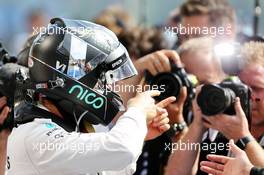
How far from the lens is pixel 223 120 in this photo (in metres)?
2.62

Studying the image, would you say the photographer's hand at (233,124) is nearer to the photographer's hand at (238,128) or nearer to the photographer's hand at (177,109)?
the photographer's hand at (238,128)

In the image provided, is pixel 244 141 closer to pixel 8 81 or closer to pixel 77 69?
pixel 77 69

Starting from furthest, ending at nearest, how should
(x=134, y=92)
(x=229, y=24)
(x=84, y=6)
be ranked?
(x=84, y=6) → (x=229, y=24) → (x=134, y=92)

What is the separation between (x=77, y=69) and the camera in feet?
7.74

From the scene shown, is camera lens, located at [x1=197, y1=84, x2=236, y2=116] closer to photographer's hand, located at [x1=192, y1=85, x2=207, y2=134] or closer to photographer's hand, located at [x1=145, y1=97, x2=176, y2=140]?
photographer's hand, located at [x1=192, y1=85, x2=207, y2=134]

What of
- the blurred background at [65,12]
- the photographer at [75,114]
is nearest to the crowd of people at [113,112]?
the photographer at [75,114]

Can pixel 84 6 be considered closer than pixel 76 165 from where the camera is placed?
No

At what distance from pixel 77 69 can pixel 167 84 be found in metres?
0.71

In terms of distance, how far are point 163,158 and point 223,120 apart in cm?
60

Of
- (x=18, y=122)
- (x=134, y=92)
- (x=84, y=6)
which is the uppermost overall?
(x=18, y=122)

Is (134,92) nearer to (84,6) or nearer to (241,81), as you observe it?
(241,81)

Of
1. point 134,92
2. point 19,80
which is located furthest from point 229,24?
point 19,80

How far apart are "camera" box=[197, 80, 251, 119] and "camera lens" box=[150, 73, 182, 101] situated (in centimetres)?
28

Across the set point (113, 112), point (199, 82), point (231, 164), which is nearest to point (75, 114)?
point (113, 112)
